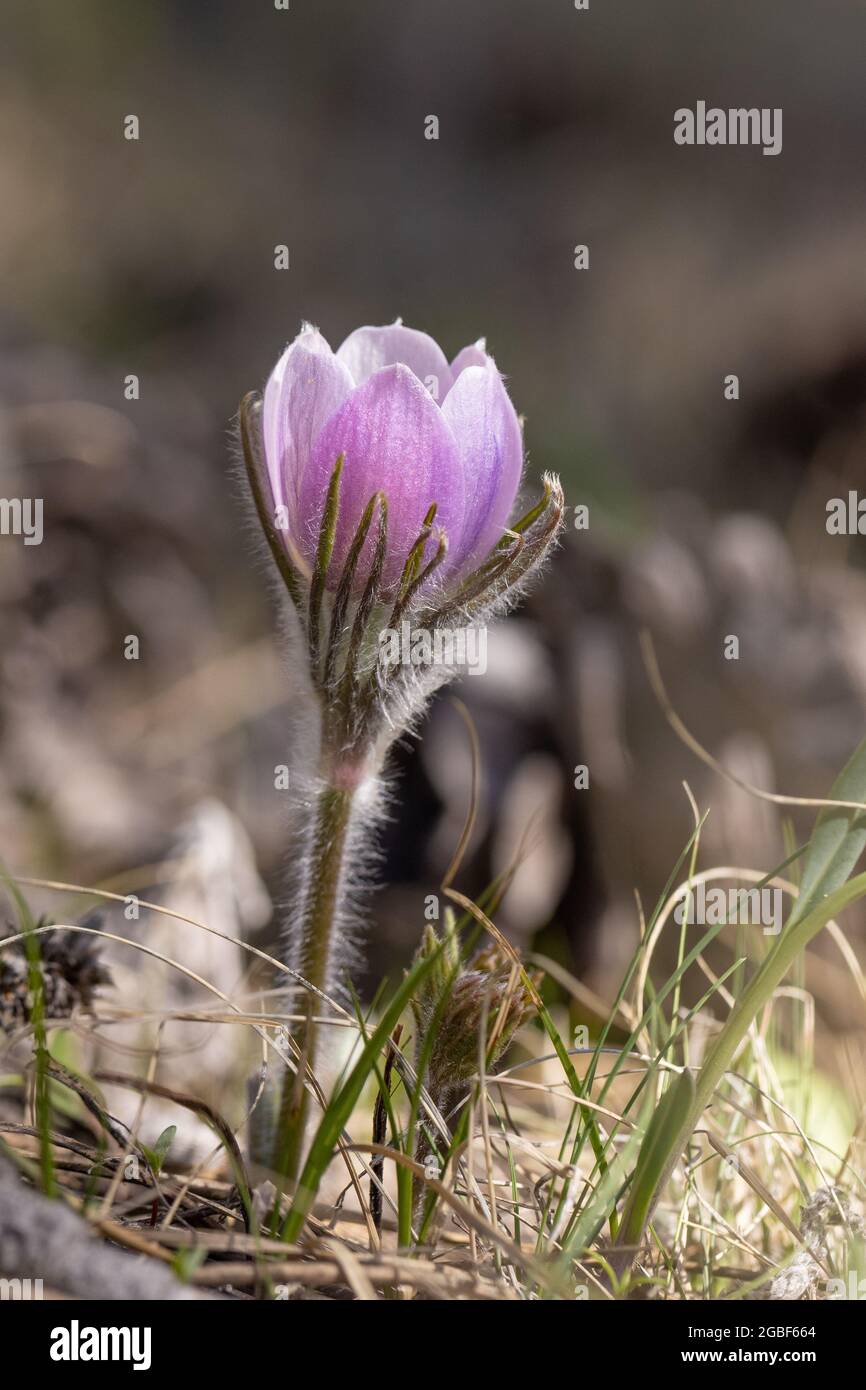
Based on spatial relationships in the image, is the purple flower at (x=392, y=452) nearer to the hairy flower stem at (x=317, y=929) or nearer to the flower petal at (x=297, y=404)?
the flower petal at (x=297, y=404)

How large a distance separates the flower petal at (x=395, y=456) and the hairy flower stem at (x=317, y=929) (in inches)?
12.9

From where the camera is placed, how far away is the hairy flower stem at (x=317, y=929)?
1348 mm

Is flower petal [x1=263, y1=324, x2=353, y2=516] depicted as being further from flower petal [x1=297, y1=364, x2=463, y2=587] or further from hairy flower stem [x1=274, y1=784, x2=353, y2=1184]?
hairy flower stem [x1=274, y1=784, x2=353, y2=1184]

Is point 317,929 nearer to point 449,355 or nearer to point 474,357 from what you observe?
point 474,357

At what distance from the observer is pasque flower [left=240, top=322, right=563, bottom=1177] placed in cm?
121

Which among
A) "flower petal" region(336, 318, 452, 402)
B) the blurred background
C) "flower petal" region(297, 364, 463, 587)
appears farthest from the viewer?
the blurred background

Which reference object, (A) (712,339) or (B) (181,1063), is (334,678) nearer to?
(B) (181,1063)

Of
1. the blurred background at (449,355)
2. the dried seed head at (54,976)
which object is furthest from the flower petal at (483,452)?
the blurred background at (449,355)

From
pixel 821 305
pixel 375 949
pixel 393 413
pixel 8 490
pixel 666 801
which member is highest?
pixel 821 305

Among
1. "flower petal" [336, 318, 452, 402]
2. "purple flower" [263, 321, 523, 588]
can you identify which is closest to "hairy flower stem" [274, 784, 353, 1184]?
"purple flower" [263, 321, 523, 588]

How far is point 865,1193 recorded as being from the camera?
1.38 metres

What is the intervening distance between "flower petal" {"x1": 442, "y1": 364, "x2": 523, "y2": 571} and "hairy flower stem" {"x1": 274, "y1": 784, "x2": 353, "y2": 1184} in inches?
13.9
